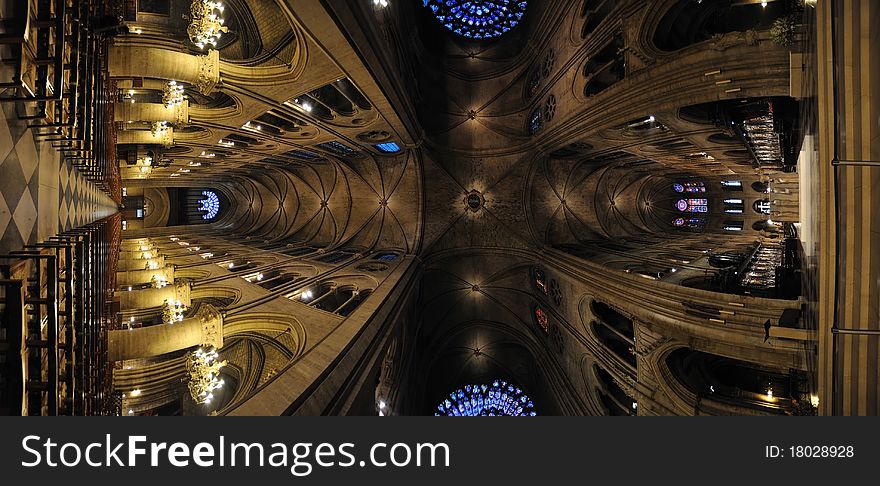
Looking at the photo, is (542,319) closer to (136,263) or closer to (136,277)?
(136,277)

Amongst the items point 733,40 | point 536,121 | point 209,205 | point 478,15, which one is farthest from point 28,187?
point 209,205

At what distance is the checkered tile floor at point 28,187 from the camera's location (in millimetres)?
3753

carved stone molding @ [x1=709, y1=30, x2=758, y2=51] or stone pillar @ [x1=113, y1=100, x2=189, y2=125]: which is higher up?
carved stone molding @ [x1=709, y1=30, x2=758, y2=51]

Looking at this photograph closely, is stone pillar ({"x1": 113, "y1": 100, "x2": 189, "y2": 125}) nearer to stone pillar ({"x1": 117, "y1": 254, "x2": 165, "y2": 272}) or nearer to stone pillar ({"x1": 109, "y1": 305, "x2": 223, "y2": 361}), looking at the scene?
stone pillar ({"x1": 117, "y1": 254, "x2": 165, "y2": 272})

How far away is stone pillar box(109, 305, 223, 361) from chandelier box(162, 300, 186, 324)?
1.10ft

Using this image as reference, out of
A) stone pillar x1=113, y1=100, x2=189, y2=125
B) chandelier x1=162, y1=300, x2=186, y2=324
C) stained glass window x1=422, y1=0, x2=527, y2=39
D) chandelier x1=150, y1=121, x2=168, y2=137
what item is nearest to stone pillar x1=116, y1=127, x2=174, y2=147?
chandelier x1=150, y1=121, x2=168, y2=137

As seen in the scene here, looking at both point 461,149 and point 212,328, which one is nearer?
point 212,328

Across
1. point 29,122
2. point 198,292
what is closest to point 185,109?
point 198,292

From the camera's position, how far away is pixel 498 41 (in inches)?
Result: 727

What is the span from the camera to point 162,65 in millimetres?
7238

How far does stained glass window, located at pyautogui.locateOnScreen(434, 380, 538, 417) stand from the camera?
1952 cm

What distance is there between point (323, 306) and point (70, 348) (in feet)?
21.3

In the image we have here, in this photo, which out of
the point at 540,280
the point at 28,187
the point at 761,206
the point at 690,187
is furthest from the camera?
the point at 690,187

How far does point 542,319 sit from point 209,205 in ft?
72.1
